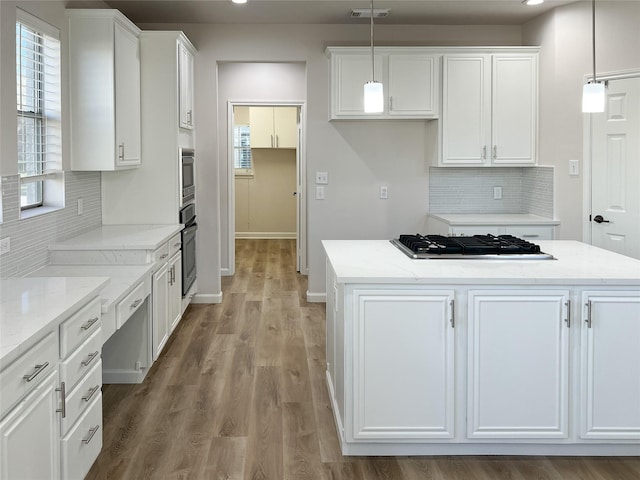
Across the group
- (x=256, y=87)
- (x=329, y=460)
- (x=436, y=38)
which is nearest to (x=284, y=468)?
(x=329, y=460)

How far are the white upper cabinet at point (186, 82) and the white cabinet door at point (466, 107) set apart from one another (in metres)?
2.14

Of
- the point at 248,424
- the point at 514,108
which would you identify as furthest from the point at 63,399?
the point at 514,108

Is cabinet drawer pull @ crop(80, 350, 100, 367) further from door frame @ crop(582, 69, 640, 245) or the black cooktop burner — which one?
door frame @ crop(582, 69, 640, 245)

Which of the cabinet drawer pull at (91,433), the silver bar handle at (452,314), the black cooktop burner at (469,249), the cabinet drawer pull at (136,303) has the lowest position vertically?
the cabinet drawer pull at (91,433)

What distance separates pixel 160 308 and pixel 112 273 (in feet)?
2.36

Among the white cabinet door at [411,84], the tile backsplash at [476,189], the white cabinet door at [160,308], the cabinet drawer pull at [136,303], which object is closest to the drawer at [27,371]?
the cabinet drawer pull at [136,303]

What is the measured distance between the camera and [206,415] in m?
3.84

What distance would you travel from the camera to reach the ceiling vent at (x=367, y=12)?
18.9ft

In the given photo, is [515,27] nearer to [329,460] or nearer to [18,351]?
[329,460]

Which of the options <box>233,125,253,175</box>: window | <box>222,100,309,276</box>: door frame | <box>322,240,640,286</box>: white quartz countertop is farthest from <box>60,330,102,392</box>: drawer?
<box>233,125,253,175</box>: window

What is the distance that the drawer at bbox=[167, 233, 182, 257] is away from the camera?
5098 mm

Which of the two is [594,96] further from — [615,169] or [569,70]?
[569,70]

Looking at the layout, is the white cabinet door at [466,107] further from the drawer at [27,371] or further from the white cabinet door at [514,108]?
the drawer at [27,371]

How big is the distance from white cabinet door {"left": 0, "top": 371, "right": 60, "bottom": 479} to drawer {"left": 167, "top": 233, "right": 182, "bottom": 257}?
8.57ft
